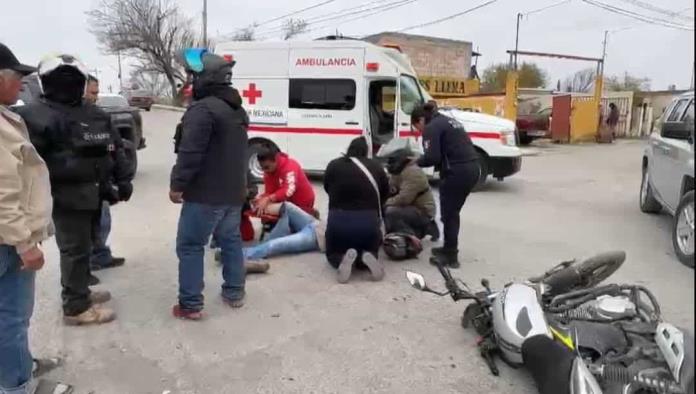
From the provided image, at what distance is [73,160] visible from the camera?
3.97 m

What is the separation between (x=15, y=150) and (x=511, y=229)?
633 centimetres

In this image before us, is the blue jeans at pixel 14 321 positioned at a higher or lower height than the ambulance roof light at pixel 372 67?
lower

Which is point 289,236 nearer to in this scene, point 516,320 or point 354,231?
point 354,231

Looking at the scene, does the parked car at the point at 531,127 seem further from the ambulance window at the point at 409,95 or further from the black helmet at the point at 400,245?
the black helmet at the point at 400,245

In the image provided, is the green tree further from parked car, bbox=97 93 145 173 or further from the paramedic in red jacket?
the paramedic in red jacket

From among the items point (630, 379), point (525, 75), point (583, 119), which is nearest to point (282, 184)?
point (630, 379)

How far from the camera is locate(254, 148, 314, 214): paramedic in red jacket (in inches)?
248

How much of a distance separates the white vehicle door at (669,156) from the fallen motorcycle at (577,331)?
2.60 meters

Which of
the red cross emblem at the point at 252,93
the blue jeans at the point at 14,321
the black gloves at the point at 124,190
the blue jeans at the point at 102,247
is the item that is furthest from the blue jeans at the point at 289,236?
the red cross emblem at the point at 252,93

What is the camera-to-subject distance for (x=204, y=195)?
425 centimetres

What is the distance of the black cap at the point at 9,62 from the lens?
9.15ft

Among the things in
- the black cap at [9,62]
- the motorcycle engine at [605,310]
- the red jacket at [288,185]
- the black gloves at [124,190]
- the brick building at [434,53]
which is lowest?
the motorcycle engine at [605,310]

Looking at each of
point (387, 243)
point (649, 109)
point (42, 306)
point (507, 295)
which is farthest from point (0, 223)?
point (649, 109)

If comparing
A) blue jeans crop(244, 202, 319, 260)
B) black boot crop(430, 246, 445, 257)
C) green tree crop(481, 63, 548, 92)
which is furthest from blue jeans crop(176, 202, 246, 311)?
green tree crop(481, 63, 548, 92)
